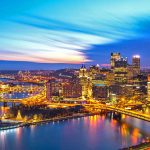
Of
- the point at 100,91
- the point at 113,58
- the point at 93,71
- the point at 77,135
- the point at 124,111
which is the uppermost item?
the point at 113,58

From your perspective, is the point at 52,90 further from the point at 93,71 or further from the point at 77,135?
the point at 77,135

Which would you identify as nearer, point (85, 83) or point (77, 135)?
point (77, 135)

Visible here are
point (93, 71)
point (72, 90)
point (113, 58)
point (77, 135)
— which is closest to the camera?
point (77, 135)

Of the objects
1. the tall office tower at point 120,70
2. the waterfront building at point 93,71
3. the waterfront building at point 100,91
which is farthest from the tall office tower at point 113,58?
the waterfront building at point 100,91

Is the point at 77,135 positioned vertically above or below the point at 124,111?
below

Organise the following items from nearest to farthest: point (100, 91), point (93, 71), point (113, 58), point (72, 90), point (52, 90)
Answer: point (52, 90) < point (72, 90) < point (100, 91) < point (93, 71) < point (113, 58)

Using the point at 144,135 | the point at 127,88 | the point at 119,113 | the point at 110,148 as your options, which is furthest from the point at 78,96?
the point at 110,148

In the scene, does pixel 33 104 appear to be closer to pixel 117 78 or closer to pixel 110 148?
pixel 110 148

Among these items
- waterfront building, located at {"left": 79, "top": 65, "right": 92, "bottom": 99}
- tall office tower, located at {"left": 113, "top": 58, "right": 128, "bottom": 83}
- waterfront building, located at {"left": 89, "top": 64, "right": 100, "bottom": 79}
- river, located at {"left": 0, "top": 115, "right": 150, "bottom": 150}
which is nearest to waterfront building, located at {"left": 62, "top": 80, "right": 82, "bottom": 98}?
waterfront building, located at {"left": 79, "top": 65, "right": 92, "bottom": 99}

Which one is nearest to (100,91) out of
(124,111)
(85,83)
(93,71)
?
(85,83)
